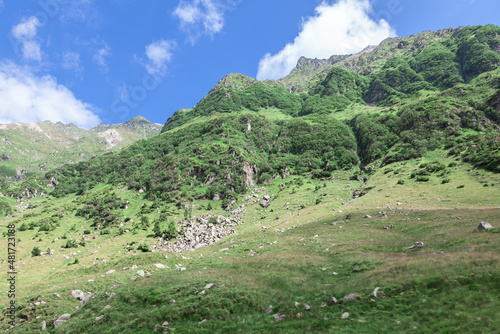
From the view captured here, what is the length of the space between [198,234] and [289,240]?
109 ft

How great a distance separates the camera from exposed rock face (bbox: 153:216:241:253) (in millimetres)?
55781

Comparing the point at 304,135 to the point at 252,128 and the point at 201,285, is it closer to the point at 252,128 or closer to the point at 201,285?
the point at 252,128

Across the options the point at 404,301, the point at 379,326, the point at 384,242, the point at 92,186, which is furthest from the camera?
the point at 92,186

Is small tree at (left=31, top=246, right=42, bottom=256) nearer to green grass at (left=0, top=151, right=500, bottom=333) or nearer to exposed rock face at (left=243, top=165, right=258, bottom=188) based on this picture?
green grass at (left=0, top=151, right=500, bottom=333)

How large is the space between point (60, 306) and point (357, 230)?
3914 cm

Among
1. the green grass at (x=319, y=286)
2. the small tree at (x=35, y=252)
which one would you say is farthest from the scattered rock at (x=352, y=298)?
the small tree at (x=35, y=252)

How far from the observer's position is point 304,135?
147875 millimetres

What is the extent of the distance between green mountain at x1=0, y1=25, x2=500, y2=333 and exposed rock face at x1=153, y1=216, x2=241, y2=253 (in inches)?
21.0

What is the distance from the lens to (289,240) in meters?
37.6

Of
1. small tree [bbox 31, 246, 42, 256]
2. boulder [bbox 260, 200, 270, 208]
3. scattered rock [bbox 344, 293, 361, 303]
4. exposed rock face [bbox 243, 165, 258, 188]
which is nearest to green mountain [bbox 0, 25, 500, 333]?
scattered rock [bbox 344, 293, 361, 303]

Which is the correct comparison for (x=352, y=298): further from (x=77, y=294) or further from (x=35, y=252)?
(x=35, y=252)

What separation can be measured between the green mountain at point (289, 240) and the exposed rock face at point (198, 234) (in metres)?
0.53

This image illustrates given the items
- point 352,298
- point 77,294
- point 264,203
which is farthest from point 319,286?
point 264,203

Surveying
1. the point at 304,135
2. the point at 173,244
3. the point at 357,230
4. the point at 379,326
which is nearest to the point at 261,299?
the point at 379,326
